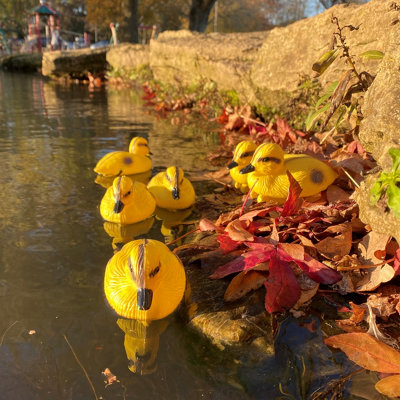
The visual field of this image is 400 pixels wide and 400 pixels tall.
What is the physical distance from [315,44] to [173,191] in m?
3.86

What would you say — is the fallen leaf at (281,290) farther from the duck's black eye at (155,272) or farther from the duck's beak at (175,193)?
the duck's beak at (175,193)

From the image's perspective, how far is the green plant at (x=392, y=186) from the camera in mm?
2252

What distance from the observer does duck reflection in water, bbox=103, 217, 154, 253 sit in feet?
12.0

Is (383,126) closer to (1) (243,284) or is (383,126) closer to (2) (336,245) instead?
(2) (336,245)

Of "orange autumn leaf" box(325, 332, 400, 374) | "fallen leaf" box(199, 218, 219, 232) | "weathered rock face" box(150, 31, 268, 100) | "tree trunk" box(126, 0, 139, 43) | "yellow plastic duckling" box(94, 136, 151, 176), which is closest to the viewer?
"orange autumn leaf" box(325, 332, 400, 374)

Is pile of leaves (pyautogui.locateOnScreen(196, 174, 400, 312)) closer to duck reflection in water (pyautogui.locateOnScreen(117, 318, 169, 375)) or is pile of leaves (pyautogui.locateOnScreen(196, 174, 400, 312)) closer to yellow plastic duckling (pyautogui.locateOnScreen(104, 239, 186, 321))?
yellow plastic duckling (pyautogui.locateOnScreen(104, 239, 186, 321))

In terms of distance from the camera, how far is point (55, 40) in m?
36.4

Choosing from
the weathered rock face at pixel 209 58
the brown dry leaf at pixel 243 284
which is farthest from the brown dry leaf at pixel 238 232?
the weathered rock face at pixel 209 58

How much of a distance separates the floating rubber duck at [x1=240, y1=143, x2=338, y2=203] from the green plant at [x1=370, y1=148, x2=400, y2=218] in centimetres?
124

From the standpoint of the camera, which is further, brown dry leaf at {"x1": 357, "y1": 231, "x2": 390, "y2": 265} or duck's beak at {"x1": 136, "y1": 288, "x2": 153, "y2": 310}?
brown dry leaf at {"x1": 357, "y1": 231, "x2": 390, "y2": 265}

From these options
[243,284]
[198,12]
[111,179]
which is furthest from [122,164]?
[198,12]

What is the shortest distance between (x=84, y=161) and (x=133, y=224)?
2.32m

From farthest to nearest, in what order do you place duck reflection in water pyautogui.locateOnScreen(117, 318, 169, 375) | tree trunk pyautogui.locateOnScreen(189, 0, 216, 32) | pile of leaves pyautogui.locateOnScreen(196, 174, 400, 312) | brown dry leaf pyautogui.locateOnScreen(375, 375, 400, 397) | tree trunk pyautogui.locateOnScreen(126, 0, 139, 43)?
tree trunk pyautogui.locateOnScreen(126, 0, 139, 43) < tree trunk pyautogui.locateOnScreen(189, 0, 216, 32) < pile of leaves pyautogui.locateOnScreen(196, 174, 400, 312) < duck reflection in water pyautogui.locateOnScreen(117, 318, 169, 375) < brown dry leaf pyautogui.locateOnScreen(375, 375, 400, 397)

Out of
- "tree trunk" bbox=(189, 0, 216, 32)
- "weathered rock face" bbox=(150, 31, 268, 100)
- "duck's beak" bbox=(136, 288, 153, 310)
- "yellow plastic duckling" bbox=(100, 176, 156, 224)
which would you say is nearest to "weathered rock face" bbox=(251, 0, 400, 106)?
"weathered rock face" bbox=(150, 31, 268, 100)
